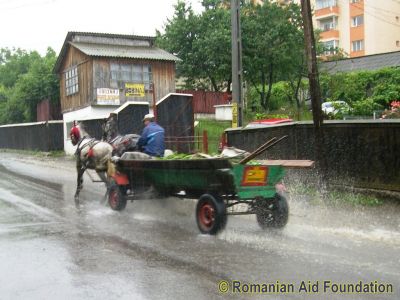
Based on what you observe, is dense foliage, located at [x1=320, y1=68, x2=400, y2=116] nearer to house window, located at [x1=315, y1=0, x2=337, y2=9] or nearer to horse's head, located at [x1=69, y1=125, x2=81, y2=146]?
horse's head, located at [x1=69, y1=125, x2=81, y2=146]

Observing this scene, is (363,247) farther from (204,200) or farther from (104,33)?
(104,33)

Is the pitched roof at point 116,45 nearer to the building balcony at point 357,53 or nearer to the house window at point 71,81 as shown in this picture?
the house window at point 71,81

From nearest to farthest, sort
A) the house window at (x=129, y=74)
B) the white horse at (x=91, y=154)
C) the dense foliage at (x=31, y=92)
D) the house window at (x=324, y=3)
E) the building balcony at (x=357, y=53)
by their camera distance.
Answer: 1. the white horse at (x=91, y=154)
2. the house window at (x=129, y=74)
3. the dense foliage at (x=31, y=92)
4. the building balcony at (x=357, y=53)
5. the house window at (x=324, y=3)

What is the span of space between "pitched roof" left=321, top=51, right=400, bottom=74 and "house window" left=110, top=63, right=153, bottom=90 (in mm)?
12799

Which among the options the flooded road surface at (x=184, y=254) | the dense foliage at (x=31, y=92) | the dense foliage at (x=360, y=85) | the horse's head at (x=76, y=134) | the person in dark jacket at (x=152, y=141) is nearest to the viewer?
the flooded road surface at (x=184, y=254)

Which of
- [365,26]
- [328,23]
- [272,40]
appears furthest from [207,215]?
[328,23]

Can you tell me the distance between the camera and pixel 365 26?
62.5 metres

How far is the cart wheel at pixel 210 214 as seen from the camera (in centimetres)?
826

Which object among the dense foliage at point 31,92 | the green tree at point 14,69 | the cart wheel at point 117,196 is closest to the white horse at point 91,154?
the cart wheel at point 117,196

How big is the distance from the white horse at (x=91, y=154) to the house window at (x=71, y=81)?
19.8 meters

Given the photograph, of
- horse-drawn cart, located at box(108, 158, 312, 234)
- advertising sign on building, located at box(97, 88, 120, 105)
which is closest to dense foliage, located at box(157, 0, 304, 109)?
advertising sign on building, located at box(97, 88, 120, 105)

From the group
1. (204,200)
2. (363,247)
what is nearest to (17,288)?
(204,200)

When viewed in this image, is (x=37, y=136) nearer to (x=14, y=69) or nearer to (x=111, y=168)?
(x=111, y=168)

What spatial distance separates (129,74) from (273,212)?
77.4ft
